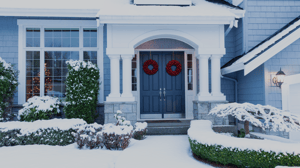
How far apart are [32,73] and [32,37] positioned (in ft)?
4.13

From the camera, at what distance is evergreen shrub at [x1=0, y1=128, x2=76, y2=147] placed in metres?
5.64

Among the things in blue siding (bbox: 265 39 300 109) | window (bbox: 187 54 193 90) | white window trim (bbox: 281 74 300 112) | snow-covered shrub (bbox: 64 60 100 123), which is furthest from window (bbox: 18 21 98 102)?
white window trim (bbox: 281 74 300 112)

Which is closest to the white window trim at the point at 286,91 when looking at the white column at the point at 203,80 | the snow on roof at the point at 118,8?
the white column at the point at 203,80

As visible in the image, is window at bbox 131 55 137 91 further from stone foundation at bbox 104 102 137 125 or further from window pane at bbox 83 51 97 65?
stone foundation at bbox 104 102 137 125

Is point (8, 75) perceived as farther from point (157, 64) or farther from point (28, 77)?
point (157, 64)

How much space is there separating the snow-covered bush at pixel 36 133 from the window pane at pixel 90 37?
337 cm

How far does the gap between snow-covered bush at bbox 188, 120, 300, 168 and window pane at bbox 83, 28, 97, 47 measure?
528 centimetres

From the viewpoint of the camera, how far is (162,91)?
28.5 feet

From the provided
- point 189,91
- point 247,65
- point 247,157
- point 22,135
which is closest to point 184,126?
point 189,91

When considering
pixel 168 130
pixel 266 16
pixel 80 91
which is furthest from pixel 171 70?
pixel 266 16

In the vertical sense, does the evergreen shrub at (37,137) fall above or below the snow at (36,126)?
below

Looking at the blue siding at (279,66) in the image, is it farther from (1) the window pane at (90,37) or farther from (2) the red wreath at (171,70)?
(1) the window pane at (90,37)

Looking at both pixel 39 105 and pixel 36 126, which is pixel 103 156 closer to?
pixel 36 126

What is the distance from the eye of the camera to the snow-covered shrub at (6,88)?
6738 millimetres
